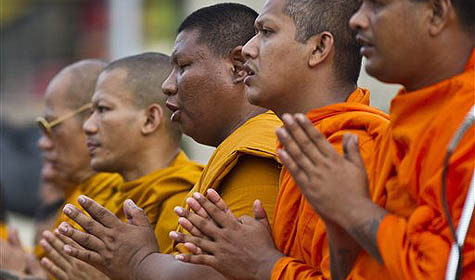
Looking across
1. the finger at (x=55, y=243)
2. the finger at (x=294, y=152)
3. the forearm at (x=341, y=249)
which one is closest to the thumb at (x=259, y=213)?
the forearm at (x=341, y=249)

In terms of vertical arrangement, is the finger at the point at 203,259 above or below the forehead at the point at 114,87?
above

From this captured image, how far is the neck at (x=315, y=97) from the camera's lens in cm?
339

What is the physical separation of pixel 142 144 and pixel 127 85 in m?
0.27

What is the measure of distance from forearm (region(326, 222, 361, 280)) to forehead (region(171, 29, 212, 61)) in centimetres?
136

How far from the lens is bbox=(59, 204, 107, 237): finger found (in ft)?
11.9

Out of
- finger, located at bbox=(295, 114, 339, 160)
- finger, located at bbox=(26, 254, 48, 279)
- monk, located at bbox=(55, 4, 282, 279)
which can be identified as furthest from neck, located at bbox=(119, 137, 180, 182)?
finger, located at bbox=(295, 114, 339, 160)

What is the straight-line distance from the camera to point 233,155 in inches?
140

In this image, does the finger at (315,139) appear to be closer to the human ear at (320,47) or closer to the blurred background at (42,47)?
the human ear at (320,47)

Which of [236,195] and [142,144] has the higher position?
[236,195]

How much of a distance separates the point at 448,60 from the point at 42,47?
45.1 feet

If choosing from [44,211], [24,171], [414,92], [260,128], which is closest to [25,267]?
[44,211]

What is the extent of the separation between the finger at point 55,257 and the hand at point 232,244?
142 cm

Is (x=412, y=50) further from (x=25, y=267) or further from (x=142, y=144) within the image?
(x=25, y=267)

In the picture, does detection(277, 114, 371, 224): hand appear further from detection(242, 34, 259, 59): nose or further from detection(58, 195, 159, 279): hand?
detection(58, 195, 159, 279): hand
